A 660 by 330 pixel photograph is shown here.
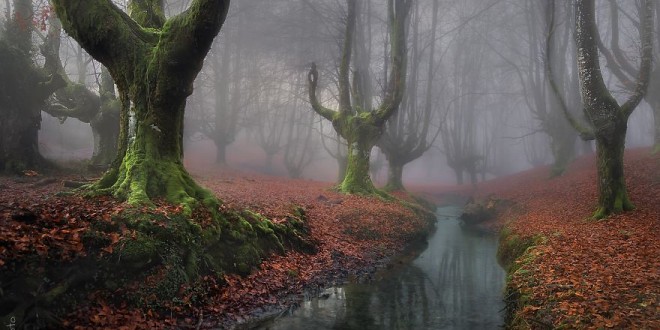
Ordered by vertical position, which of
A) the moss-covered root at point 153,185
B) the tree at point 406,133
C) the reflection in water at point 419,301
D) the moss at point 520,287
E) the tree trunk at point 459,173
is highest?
the tree at point 406,133

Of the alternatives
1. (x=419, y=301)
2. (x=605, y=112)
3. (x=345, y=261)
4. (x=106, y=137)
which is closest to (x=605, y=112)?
(x=605, y=112)

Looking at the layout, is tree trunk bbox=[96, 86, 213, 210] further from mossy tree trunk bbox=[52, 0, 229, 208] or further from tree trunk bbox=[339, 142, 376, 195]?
tree trunk bbox=[339, 142, 376, 195]

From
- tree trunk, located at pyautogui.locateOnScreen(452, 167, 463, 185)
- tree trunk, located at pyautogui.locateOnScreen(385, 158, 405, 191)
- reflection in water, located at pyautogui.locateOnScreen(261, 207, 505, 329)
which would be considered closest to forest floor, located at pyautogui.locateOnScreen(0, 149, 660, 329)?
reflection in water, located at pyautogui.locateOnScreen(261, 207, 505, 329)

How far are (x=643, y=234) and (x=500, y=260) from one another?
4.35 m

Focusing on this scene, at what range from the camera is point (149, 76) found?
349 inches

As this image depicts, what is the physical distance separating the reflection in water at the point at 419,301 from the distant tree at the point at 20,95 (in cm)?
1350

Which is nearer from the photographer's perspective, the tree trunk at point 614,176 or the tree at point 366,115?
the tree trunk at point 614,176

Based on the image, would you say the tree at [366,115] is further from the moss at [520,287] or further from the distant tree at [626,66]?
the distant tree at [626,66]

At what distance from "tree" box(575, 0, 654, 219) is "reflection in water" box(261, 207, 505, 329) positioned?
410cm

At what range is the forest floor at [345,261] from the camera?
19.2 feet

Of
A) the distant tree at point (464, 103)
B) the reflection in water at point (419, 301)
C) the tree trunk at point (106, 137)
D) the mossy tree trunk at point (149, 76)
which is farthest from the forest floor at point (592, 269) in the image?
the distant tree at point (464, 103)

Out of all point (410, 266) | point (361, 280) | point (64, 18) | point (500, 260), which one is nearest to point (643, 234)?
point (500, 260)

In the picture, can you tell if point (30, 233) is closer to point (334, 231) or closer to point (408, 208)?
point (334, 231)

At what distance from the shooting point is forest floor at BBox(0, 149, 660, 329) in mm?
5852
